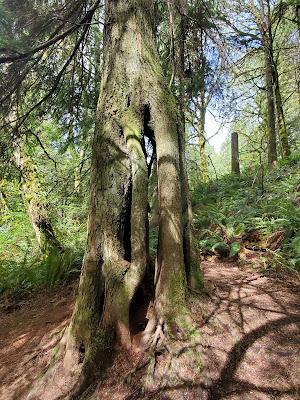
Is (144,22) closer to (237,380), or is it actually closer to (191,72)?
(191,72)

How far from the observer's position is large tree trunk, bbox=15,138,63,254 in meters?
7.16

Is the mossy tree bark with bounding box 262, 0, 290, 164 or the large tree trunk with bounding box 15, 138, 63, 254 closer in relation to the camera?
the large tree trunk with bounding box 15, 138, 63, 254

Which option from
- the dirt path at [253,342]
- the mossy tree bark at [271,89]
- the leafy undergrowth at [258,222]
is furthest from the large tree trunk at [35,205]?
the mossy tree bark at [271,89]

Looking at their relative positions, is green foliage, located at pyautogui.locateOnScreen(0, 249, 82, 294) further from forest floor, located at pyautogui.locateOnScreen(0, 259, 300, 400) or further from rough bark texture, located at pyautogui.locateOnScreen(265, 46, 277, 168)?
rough bark texture, located at pyautogui.locateOnScreen(265, 46, 277, 168)

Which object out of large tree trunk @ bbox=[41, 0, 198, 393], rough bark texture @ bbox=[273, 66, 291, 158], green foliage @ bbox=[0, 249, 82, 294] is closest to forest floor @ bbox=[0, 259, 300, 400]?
large tree trunk @ bbox=[41, 0, 198, 393]

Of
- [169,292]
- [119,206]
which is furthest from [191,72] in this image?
[169,292]

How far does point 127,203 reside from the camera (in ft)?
10.5

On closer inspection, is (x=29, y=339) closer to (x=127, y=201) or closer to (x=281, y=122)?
(x=127, y=201)

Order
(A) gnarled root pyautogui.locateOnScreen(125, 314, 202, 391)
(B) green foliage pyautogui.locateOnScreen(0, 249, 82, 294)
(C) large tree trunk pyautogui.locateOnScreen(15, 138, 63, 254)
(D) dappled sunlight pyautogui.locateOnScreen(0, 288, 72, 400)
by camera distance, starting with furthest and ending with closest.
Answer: (C) large tree trunk pyautogui.locateOnScreen(15, 138, 63, 254) → (B) green foliage pyautogui.locateOnScreen(0, 249, 82, 294) → (D) dappled sunlight pyautogui.locateOnScreen(0, 288, 72, 400) → (A) gnarled root pyautogui.locateOnScreen(125, 314, 202, 391)

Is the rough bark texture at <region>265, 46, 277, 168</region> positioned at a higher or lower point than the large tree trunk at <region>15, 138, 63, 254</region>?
higher

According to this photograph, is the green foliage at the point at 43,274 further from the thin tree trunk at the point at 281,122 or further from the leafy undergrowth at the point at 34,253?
the thin tree trunk at the point at 281,122

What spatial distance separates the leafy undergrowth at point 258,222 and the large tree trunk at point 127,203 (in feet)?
5.87

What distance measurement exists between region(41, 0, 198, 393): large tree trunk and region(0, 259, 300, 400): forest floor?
26 cm

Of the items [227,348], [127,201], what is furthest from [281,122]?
[227,348]
